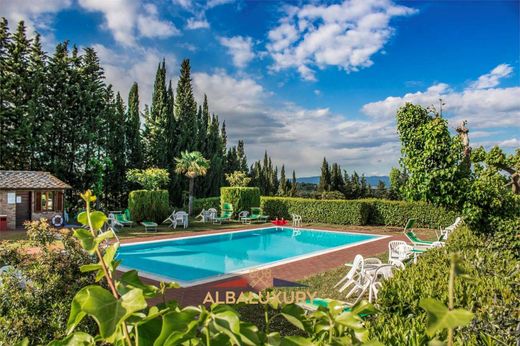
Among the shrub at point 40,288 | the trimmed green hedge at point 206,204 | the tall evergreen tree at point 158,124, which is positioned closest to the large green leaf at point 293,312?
the shrub at point 40,288

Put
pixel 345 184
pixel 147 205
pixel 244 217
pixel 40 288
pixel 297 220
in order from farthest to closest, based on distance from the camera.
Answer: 1. pixel 345 184
2. pixel 244 217
3. pixel 297 220
4. pixel 147 205
5. pixel 40 288

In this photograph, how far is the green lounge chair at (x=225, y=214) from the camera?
2180 cm

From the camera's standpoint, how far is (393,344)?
5.84 ft

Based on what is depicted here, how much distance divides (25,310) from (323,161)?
3361cm

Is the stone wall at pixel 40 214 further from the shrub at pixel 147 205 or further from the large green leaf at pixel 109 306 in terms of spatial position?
the large green leaf at pixel 109 306

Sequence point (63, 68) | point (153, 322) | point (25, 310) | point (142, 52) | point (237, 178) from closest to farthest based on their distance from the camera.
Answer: point (153, 322) < point (25, 310) < point (142, 52) < point (63, 68) < point (237, 178)

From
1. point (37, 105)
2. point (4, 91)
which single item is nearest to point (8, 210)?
point (37, 105)

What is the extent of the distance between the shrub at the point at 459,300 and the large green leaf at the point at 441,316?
4.30ft

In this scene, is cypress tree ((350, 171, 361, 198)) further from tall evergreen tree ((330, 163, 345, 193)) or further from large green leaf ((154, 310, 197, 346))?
large green leaf ((154, 310, 197, 346))

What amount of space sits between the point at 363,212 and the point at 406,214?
7.81 feet

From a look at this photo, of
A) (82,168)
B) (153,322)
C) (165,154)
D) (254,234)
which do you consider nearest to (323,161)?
(165,154)

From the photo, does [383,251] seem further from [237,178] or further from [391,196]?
[391,196]

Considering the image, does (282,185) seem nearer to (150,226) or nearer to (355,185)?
(355,185)

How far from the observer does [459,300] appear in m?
3.27
